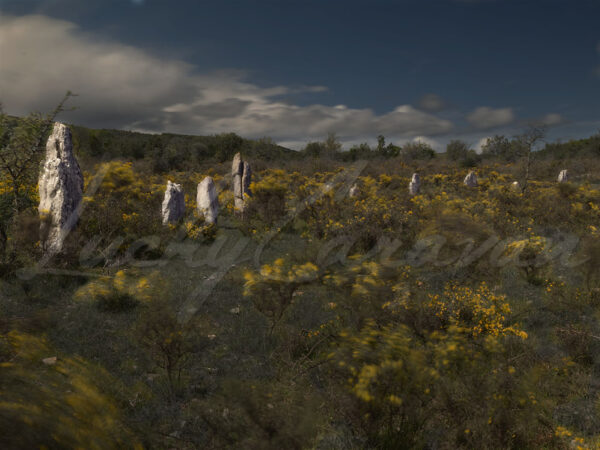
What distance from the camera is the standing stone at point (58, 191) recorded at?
789cm

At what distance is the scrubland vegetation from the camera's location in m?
2.63

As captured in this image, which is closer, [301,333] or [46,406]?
[46,406]

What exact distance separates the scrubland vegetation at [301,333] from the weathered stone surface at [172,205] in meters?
0.67

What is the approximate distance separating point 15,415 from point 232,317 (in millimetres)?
4349

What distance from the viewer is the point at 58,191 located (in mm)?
8133

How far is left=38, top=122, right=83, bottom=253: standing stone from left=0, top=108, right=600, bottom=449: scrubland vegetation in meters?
0.31

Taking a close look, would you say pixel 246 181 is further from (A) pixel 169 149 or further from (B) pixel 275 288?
(A) pixel 169 149

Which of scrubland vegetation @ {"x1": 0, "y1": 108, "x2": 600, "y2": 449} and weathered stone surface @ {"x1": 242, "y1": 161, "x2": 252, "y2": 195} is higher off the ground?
weathered stone surface @ {"x1": 242, "y1": 161, "x2": 252, "y2": 195}

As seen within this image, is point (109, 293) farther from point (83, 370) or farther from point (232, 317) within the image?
point (83, 370)

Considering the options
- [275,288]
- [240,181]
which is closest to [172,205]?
[240,181]

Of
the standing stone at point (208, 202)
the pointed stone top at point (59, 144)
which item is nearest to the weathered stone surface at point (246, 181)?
the standing stone at point (208, 202)

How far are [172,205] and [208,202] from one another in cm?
130

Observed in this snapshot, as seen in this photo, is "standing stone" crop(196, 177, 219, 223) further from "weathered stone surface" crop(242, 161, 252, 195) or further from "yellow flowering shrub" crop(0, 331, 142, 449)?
"yellow flowering shrub" crop(0, 331, 142, 449)

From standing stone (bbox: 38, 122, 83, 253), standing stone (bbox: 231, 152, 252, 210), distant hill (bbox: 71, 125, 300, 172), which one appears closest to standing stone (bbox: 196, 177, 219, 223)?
standing stone (bbox: 231, 152, 252, 210)
